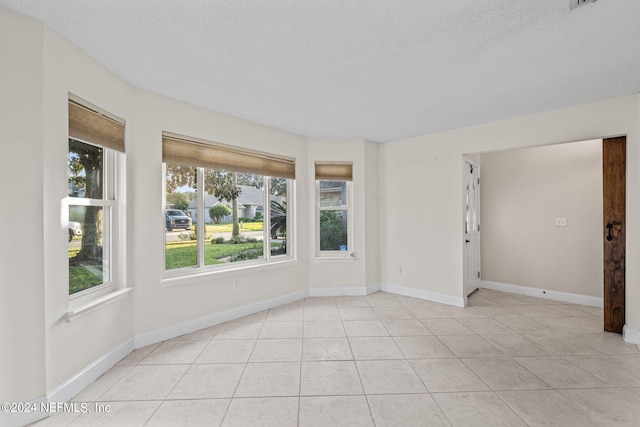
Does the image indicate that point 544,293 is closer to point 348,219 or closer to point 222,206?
point 348,219

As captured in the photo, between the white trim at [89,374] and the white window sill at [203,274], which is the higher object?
the white window sill at [203,274]

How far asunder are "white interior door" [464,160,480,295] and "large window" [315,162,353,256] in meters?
1.83

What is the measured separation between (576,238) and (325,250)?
12.0ft

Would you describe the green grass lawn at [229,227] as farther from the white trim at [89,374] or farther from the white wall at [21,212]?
the white wall at [21,212]

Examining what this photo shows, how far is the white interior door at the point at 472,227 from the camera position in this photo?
4487 millimetres

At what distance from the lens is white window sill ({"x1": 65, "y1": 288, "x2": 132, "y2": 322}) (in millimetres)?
2033

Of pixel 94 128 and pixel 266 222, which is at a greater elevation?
pixel 94 128

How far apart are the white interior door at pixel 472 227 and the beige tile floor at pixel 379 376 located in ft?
3.68

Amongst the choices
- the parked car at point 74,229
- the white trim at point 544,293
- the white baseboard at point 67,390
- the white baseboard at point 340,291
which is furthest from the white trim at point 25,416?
the white trim at point 544,293

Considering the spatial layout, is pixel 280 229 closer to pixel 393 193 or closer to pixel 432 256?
pixel 393 193

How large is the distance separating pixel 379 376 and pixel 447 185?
2.90 metres

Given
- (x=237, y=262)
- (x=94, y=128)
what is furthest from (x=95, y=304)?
(x=237, y=262)

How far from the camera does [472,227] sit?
4.71 meters

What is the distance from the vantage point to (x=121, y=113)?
2.59 meters
